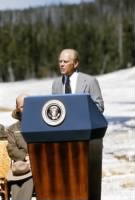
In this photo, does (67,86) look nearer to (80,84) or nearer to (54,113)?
(80,84)

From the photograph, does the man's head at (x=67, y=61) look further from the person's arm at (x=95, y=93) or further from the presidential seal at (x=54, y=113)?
the presidential seal at (x=54, y=113)

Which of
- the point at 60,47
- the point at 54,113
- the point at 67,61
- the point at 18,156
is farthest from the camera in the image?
the point at 60,47

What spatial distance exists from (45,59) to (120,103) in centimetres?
3921

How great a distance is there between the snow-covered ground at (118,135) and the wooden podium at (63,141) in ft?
8.80

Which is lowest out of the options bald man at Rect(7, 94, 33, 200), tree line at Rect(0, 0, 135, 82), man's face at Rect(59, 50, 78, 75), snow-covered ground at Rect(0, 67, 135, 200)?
tree line at Rect(0, 0, 135, 82)

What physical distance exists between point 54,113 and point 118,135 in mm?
8103

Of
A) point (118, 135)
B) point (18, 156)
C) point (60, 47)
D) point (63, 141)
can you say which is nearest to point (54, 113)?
point (63, 141)

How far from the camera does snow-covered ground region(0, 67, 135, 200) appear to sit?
7352mm

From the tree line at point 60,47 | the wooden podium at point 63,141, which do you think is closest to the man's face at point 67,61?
the wooden podium at point 63,141

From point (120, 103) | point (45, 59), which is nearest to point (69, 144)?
point (120, 103)

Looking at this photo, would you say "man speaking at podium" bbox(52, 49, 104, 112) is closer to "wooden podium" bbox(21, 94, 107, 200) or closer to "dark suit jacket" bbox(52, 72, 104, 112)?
"dark suit jacket" bbox(52, 72, 104, 112)

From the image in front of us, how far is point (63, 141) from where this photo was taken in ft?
12.3

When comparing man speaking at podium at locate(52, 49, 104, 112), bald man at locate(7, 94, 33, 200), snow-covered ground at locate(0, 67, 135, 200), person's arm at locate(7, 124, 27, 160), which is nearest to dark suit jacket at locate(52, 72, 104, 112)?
man speaking at podium at locate(52, 49, 104, 112)

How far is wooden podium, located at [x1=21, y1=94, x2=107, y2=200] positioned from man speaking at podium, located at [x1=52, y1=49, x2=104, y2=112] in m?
0.38
